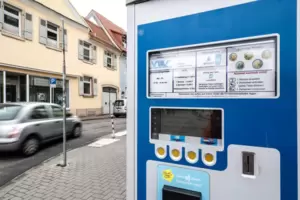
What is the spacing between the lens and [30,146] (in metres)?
6.96

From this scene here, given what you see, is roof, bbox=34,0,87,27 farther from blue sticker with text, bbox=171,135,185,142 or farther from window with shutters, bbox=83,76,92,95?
blue sticker with text, bbox=171,135,185,142

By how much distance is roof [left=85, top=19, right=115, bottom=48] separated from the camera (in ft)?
73.8

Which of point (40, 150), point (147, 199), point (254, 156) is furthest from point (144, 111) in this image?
point (40, 150)

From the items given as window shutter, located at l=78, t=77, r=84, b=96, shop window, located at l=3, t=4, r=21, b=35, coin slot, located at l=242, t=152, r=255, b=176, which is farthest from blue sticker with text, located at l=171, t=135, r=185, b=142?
window shutter, located at l=78, t=77, r=84, b=96

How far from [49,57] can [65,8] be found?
435 centimetres

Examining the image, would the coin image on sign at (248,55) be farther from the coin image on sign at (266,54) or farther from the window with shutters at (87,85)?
the window with shutters at (87,85)

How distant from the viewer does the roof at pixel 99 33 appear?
22498 mm

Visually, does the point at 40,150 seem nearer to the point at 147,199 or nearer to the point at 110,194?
the point at 110,194

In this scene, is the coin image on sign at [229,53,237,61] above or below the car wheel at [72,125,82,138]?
above

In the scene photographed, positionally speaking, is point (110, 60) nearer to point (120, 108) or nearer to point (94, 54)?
point (94, 54)

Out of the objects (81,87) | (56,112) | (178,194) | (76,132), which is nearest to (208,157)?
(178,194)

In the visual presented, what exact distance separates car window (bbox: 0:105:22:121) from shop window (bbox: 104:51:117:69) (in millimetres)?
16658

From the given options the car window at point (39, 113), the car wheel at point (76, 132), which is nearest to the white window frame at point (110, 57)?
the car wheel at point (76, 132)

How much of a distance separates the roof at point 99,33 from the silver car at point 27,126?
47.5 feet
